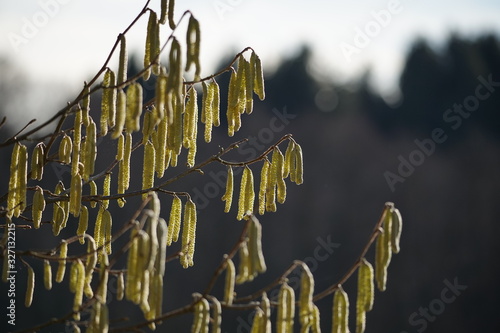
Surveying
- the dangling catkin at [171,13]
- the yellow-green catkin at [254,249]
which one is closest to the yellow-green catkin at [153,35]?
the dangling catkin at [171,13]

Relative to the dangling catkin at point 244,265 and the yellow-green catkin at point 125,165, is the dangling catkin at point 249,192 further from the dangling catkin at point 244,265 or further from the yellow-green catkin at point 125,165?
the dangling catkin at point 244,265

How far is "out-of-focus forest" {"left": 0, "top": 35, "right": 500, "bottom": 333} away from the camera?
15.3 meters

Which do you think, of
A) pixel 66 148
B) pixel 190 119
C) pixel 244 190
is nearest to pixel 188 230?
pixel 244 190

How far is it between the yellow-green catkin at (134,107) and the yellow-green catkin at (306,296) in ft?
1.91

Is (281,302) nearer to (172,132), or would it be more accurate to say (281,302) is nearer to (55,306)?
(172,132)

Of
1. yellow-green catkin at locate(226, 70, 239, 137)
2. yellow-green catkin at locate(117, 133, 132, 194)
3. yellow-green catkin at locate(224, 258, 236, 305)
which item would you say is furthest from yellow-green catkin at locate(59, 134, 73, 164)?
yellow-green catkin at locate(224, 258, 236, 305)

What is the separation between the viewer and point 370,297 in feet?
6.37

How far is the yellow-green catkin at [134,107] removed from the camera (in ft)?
6.36

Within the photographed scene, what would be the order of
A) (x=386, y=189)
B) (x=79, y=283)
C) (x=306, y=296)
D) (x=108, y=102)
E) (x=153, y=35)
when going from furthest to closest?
(x=386, y=189)
(x=153, y=35)
(x=108, y=102)
(x=79, y=283)
(x=306, y=296)

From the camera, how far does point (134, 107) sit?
1.95 metres

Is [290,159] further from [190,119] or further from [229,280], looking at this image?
[229,280]

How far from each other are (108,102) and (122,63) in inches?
5.0

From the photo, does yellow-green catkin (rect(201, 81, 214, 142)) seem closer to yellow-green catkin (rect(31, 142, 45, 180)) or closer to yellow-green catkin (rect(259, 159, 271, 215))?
yellow-green catkin (rect(259, 159, 271, 215))

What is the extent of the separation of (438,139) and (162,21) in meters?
17.5
